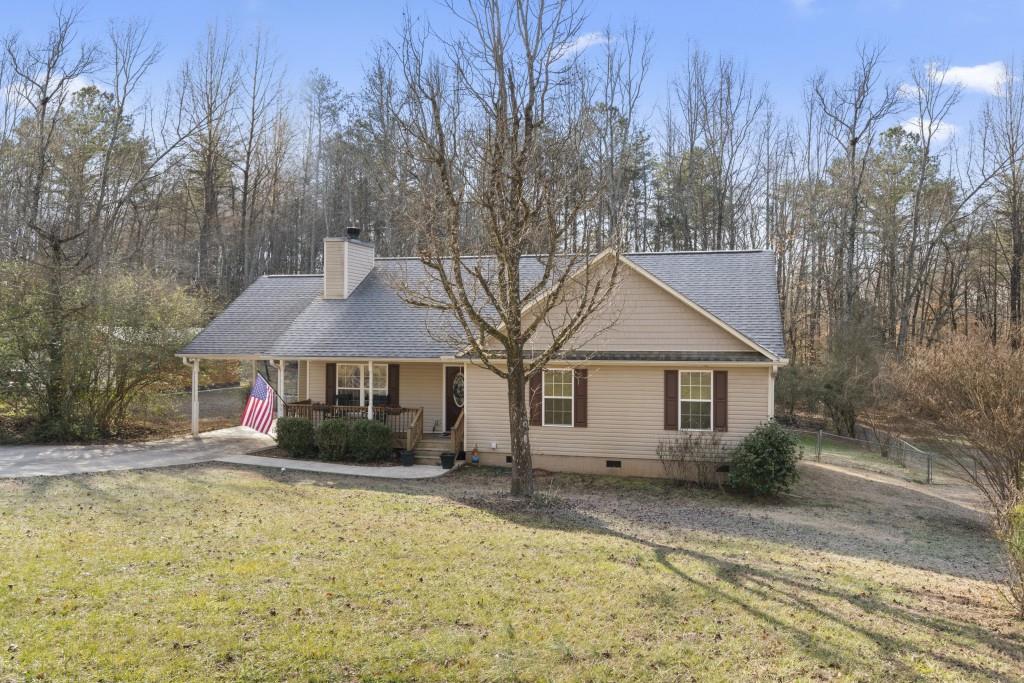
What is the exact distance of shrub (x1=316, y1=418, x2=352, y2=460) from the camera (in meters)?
16.1

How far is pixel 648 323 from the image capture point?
15281 mm

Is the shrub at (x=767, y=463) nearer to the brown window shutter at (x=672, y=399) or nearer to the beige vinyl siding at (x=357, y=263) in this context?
the brown window shutter at (x=672, y=399)

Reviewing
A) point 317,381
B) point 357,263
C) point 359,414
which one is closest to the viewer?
point 359,414

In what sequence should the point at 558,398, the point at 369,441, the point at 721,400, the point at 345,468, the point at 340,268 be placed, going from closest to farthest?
the point at 721,400 < the point at 345,468 < the point at 558,398 < the point at 369,441 < the point at 340,268

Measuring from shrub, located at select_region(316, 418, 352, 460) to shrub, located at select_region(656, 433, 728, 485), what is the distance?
736 centimetres

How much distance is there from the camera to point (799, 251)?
119 feet

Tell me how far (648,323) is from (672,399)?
5.86 feet

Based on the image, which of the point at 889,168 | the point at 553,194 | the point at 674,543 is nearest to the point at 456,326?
the point at 553,194

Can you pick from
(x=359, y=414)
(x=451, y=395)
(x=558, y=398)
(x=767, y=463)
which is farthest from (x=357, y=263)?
(x=767, y=463)

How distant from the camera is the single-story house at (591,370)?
14.9 metres

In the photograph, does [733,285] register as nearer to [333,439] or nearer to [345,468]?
[345,468]

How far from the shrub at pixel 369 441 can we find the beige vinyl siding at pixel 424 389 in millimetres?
1759

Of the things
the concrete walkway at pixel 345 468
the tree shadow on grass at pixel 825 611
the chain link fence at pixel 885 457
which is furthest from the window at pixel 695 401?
the tree shadow on grass at pixel 825 611

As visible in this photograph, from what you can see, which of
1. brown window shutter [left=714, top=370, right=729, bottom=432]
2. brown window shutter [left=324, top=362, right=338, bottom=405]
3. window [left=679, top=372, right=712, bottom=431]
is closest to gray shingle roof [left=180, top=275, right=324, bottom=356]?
brown window shutter [left=324, top=362, right=338, bottom=405]
